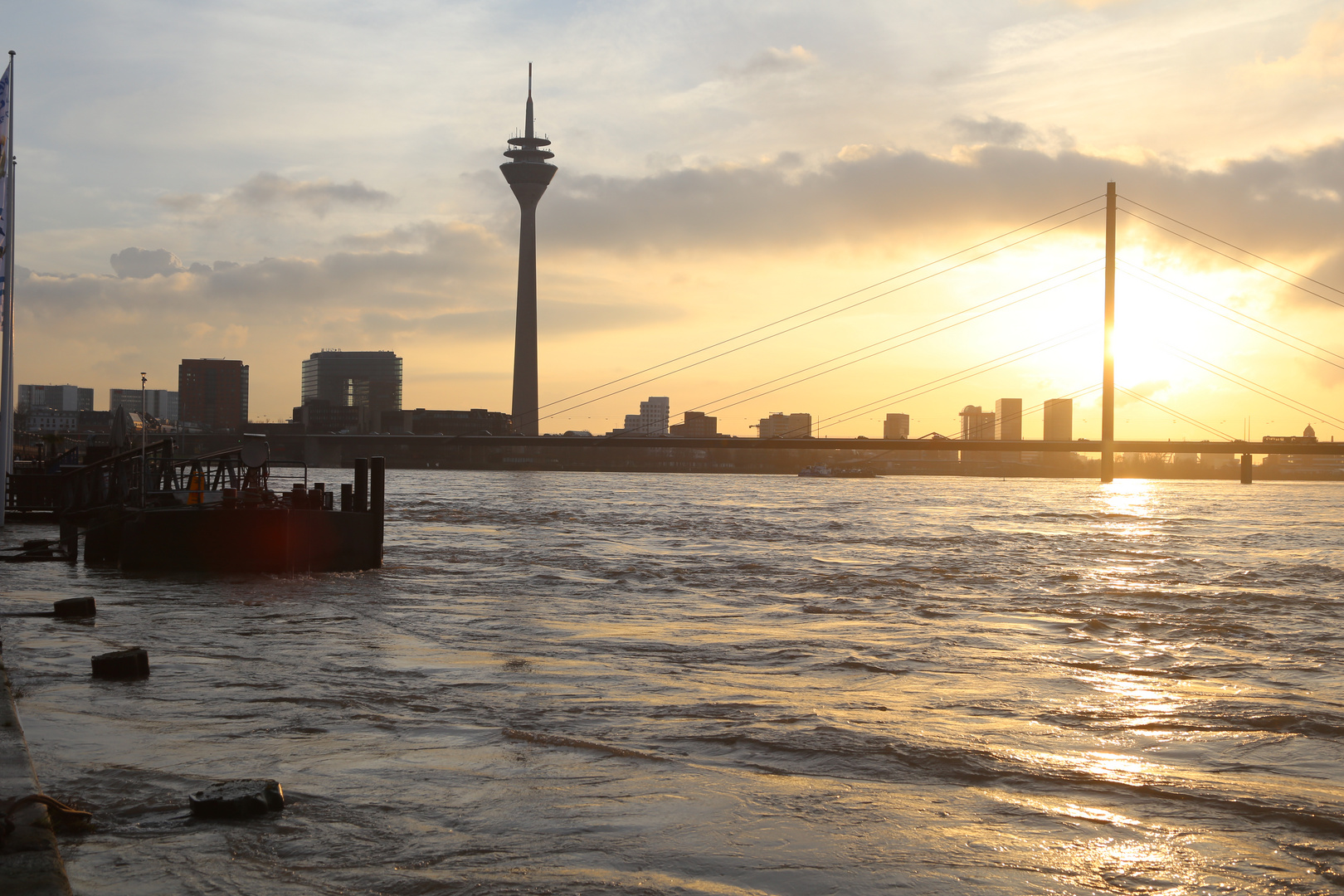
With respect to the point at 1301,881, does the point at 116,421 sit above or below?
above

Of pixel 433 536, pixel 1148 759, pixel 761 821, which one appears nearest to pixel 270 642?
pixel 761 821

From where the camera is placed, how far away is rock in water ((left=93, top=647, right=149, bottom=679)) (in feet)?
30.1

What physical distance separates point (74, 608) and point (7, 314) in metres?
12.1

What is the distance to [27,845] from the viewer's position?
160 inches

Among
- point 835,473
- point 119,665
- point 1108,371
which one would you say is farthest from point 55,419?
point 119,665

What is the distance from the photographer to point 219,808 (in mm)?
5375

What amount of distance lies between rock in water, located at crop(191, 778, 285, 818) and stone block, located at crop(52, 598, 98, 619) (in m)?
8.65

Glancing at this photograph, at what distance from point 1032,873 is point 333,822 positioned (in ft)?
10.8

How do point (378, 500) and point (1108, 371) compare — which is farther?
point (1108, 371)

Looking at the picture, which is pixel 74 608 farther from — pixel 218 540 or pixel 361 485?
pixel 361 485

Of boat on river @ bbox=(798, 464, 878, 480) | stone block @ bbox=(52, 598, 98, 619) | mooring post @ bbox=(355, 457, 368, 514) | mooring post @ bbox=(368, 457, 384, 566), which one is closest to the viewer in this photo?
stone block @ bbox=(52, 598, 98, 619)

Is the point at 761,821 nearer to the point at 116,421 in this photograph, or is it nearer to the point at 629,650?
the point at 629,650

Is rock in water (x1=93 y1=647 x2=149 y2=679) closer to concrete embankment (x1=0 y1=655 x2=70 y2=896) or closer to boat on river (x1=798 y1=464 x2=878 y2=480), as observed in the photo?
concrete embankment (x1=0 y1=655 x2=70 y2=896)

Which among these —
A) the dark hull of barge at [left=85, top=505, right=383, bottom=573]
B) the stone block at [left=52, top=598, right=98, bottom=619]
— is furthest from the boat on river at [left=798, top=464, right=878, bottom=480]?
the stone block at [left=52, top=598, right=98, bottom=619]
